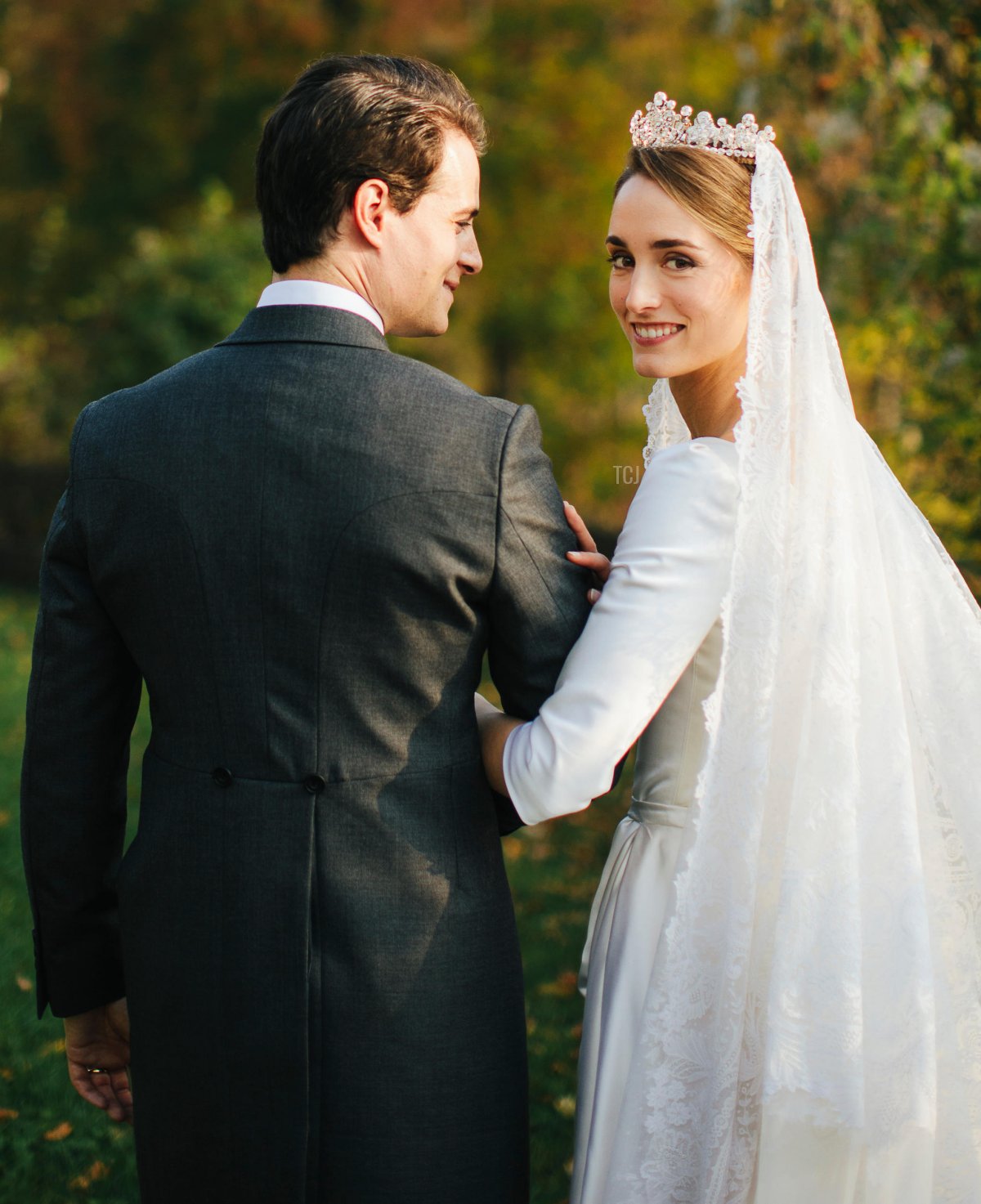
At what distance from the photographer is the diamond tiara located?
2234 mm

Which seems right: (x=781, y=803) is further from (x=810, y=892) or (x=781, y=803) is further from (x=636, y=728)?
(x=636, y=728)

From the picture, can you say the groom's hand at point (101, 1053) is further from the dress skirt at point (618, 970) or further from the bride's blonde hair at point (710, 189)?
the bride's blonde hair at point (710, 189)

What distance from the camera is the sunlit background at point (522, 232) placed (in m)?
4.95

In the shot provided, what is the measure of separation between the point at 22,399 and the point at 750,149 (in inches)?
491

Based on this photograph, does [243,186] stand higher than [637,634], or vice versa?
[243,186]

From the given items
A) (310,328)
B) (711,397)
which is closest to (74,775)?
(310,328)

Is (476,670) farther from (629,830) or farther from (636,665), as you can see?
(629,830)

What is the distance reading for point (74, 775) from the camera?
210cm

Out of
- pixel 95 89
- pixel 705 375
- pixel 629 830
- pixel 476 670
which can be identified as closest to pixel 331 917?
pixel 476 670

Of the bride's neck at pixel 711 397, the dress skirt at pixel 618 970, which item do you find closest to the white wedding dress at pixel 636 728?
the dress skirt at pixel 618 970

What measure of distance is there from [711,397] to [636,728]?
0.76 m

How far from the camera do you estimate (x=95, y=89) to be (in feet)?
59.4

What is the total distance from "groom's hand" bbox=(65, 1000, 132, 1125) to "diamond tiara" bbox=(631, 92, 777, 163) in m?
1.89

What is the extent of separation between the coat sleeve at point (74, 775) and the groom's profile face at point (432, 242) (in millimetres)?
552
